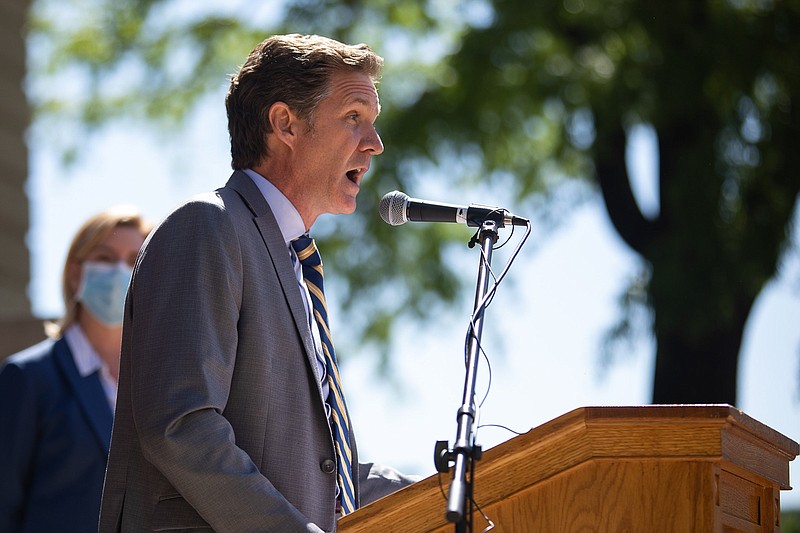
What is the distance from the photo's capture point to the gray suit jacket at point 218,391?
2645 millimetres

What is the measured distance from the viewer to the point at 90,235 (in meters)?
5.01

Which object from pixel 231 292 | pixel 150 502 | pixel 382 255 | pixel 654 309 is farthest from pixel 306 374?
pixel 382 255

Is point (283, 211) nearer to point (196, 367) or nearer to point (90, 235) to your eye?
point (196, 367)

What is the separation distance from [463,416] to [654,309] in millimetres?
5809

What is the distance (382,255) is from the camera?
10.9 m

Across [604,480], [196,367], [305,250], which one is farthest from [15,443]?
[604,480]

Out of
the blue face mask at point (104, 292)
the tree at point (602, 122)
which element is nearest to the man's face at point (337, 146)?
the blue face mask at point (104, 292)

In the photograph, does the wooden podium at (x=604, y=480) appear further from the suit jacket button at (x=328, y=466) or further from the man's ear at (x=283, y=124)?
the man's ear at (x=283, y=124)

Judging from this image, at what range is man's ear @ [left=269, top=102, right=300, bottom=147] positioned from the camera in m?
3.32

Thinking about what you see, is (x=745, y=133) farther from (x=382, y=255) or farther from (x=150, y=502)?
(x=150, y=502)

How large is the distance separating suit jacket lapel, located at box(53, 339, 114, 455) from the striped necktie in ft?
4.97

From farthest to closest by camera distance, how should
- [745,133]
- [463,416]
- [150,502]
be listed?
[745,133] < [150,502] < [463,416]

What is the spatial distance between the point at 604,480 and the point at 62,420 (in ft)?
8.43

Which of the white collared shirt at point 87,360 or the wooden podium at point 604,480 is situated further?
the white collared shirt at point 87,360
